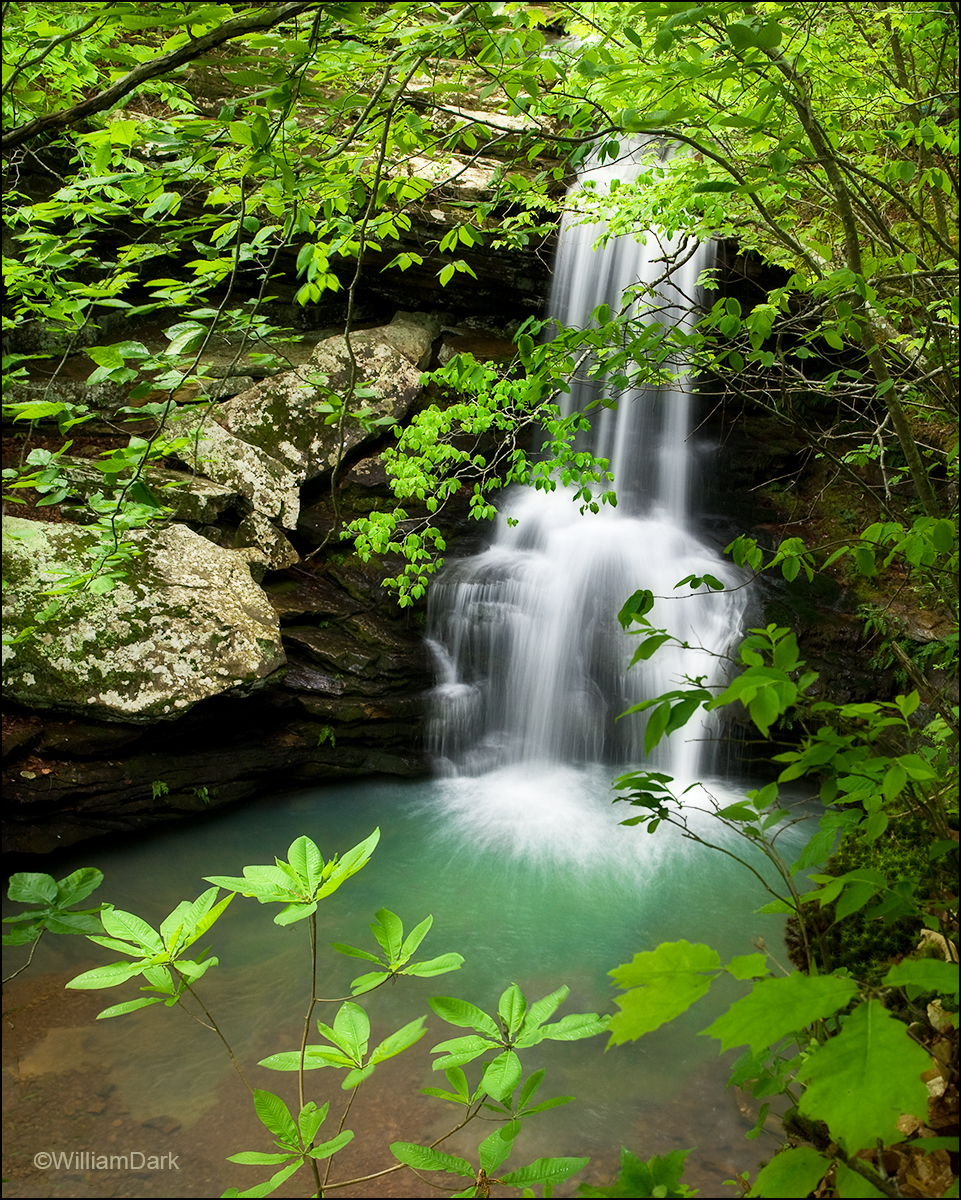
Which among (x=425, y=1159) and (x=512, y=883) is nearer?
(x=425, y=1159)

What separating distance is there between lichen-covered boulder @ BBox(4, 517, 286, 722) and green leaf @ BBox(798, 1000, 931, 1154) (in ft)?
16.8

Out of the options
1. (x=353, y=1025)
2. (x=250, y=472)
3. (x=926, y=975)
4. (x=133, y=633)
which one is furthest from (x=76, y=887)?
(x=250, y=472)

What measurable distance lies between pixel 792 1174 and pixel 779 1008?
0.70ft

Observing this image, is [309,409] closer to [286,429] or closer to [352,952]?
[286,429]

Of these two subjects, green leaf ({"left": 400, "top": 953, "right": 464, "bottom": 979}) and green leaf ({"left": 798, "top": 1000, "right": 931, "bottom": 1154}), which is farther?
green leaf ({"left": 400, "top": 953, "right": 464, "bottom": 979})

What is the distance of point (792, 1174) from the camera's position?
3.03 feet

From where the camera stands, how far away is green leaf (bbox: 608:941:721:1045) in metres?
0.94

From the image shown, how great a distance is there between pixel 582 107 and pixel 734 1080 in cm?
287

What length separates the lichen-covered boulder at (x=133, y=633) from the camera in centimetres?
525

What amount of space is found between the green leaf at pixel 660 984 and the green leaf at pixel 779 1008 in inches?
2.0

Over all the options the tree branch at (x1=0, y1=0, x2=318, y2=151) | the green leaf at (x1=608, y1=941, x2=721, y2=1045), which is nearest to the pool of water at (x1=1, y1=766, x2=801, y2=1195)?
the green leaf at (x1=608, y1=941, x2=721, y2=1045)

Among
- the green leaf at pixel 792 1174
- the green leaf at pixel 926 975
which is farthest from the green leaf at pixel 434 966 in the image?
the green leaf at pixel 926 975

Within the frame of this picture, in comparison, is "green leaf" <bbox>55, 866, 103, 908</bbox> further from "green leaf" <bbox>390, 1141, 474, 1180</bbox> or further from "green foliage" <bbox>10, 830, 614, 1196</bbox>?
"green leaf" <bbox>390, 1141, 474, 1180</bbox>

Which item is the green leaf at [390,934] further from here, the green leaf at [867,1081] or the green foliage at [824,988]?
the green leaf at [867,1081]
